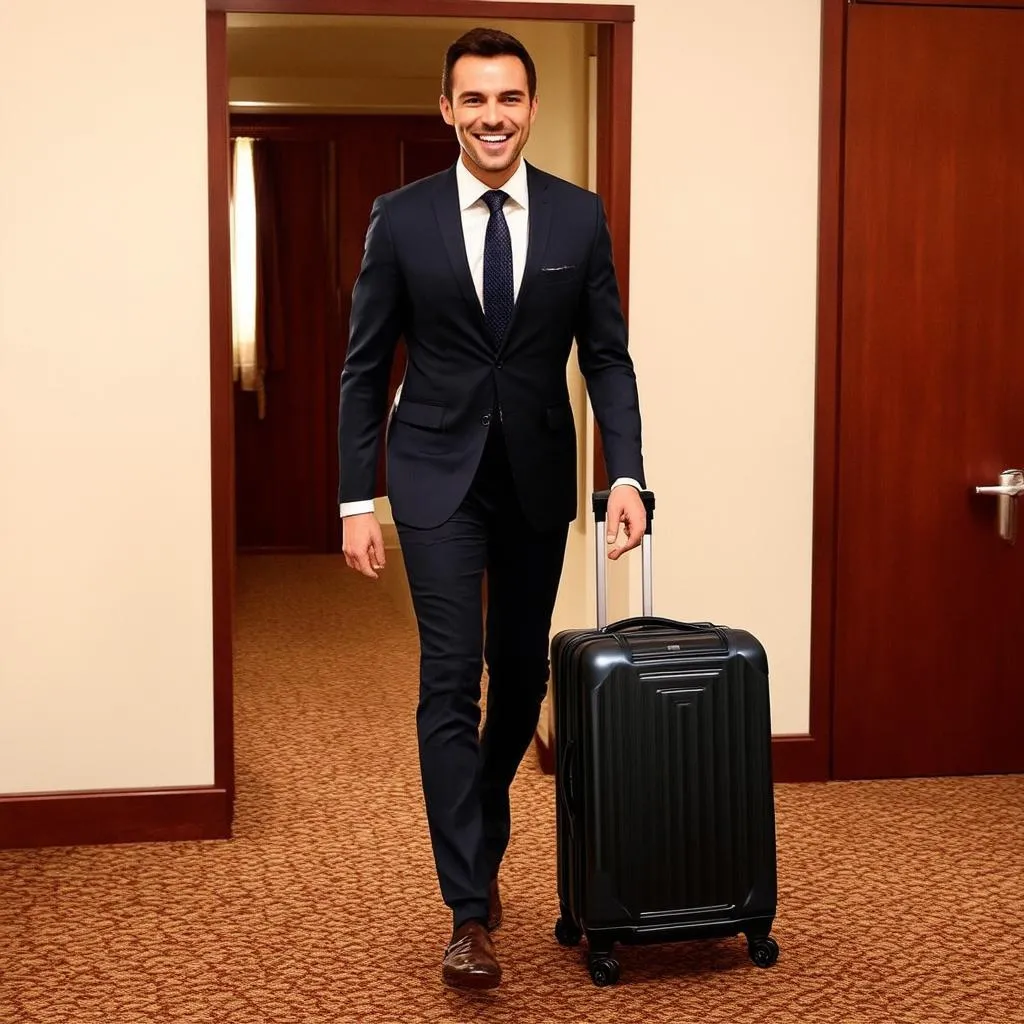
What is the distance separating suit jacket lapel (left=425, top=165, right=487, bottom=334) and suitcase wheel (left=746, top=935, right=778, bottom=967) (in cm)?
115

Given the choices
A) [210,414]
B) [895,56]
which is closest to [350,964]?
[210,414]

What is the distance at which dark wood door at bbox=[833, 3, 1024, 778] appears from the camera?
11.6 feet

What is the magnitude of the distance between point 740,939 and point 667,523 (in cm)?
118

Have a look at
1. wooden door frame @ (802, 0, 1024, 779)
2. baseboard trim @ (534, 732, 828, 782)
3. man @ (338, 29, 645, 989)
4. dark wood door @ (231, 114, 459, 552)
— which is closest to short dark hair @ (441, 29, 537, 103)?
man @ (338, 29, 645, 989)

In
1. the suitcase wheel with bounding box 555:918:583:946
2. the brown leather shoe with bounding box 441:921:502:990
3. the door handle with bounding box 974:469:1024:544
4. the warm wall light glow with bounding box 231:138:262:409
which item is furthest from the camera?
the warm wall light glow with bounding box 231:138:262:409

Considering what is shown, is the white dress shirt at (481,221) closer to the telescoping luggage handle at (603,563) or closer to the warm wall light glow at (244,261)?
the telescoping luggage handle at (603,563)

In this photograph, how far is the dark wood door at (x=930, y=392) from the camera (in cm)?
355

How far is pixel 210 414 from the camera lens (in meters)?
3.29

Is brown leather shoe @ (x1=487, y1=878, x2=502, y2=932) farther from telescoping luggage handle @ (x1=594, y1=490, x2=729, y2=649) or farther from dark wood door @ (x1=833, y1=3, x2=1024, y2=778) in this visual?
dark wood door @ (x1=833, y1=3, x2=1024, y2=778)

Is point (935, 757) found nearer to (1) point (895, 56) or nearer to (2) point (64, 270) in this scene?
(1) point (895, 56)

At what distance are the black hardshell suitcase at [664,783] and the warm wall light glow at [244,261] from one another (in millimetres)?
5677

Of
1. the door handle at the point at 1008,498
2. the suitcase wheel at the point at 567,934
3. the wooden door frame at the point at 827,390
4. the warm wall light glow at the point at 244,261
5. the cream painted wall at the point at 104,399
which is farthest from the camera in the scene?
the warm wall light glow at the point at 244,261

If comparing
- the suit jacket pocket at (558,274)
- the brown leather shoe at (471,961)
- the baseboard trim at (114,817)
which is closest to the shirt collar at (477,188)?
the suit jacket pocket at (558,274)

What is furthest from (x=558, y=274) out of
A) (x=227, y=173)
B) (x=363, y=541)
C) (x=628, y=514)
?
(x=227, y=173)
